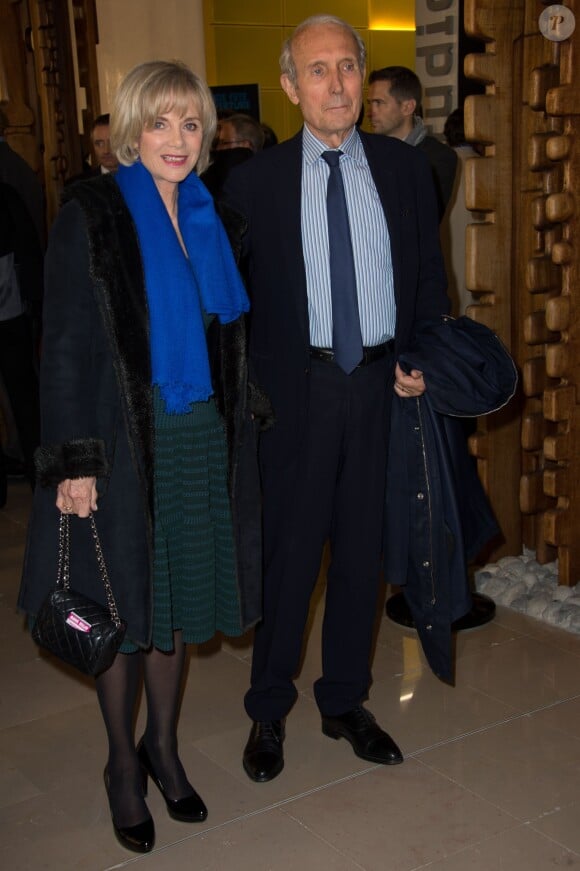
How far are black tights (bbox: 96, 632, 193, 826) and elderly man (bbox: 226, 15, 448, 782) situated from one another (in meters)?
0.31

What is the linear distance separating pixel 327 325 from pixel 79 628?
1017 millimetres

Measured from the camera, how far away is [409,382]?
295 cm

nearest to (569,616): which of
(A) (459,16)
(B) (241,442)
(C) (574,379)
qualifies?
(C) (574,379)

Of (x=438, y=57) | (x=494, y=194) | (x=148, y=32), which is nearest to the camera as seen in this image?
(x=494, y=194)

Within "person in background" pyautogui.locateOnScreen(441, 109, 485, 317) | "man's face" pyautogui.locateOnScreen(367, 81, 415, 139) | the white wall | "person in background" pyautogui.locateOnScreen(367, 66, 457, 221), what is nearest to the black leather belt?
"person in background" pyautogui.locateOnScreen(367, 66, 457, 221)

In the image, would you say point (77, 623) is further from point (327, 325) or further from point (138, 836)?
point (327, 325)

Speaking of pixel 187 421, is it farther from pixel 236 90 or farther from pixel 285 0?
pixel 285 0

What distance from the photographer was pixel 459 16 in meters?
6.97

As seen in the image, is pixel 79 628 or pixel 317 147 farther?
pixel 317 147

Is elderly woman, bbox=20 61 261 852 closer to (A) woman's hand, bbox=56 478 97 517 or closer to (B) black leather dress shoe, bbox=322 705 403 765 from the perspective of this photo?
(A) woman's hand, bbox=56 478 97 517

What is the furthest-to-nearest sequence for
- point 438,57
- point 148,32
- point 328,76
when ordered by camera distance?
point 438,57, point 148,32, point 328,76

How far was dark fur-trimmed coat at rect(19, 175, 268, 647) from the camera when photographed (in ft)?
7.91

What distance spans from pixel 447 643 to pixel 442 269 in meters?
1.07

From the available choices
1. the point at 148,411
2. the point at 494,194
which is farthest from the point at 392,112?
the point at 148,411
